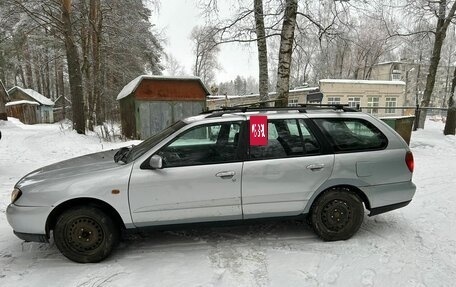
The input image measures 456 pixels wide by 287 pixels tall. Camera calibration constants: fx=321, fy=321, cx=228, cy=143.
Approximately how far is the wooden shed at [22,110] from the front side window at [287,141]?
38.9 m

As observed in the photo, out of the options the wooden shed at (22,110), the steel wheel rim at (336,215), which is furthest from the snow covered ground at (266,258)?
the wooden shed at (22,110)

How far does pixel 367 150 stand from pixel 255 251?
1874mm

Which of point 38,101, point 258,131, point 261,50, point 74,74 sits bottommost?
point 258,131

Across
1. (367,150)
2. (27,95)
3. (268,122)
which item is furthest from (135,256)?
(27,95)

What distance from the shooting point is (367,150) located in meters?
4.03

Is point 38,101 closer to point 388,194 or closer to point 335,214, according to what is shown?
point 335,214

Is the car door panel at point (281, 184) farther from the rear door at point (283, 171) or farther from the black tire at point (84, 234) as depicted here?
A: the black tire at point (84, 234)

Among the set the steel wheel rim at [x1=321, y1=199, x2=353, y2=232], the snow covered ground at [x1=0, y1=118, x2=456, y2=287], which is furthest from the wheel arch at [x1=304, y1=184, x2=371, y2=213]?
the snow covered ground at [x1=0, y1=118, x2=456, y2=287]

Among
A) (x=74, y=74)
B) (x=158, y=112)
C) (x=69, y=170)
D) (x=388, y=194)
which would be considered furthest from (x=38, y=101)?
(x=388, y=194)

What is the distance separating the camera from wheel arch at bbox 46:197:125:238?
3.48 m

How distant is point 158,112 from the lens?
45.4 ft

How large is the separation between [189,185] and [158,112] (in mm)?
10701

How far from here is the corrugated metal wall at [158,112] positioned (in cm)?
1354

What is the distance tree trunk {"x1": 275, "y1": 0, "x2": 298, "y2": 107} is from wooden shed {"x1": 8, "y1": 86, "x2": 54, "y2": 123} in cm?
3707
